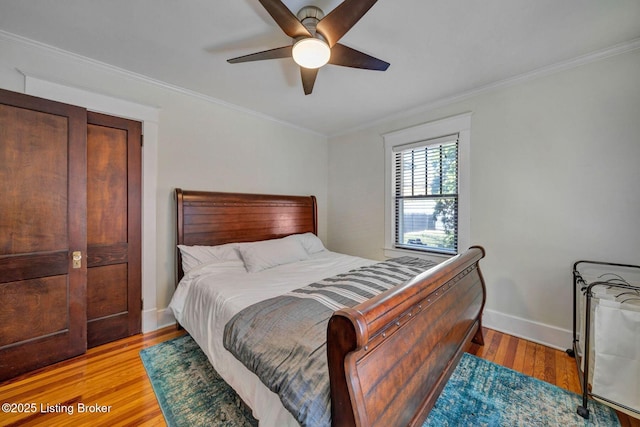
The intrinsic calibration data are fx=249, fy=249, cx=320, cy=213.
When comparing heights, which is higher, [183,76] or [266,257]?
[183,76]

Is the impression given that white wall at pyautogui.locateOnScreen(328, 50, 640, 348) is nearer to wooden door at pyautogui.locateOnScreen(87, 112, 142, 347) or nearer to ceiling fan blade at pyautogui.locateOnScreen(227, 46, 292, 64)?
ceiling fan blade at pyautogui.locateOnScreen(227, 46, 292, 64)

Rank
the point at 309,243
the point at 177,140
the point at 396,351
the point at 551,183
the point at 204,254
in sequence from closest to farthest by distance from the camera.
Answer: the point at 396,351 < the point at 551,183 < the point at 204,254 < the point at 177,140 < the point at 309,243

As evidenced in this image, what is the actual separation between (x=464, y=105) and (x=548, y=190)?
1227 mm

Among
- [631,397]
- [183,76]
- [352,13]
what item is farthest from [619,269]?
[183,76]

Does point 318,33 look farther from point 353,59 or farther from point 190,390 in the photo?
point 190,390

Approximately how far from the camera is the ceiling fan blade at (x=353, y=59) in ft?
5.64

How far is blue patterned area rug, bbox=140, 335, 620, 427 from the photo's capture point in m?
1.51

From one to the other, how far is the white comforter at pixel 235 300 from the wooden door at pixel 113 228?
60cm

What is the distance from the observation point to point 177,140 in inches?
108

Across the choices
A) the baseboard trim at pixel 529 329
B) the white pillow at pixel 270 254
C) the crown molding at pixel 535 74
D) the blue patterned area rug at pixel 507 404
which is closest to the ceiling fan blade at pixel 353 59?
the crown molding at pixel 535 74

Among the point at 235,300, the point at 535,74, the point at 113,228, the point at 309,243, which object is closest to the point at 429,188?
the point at 535,74

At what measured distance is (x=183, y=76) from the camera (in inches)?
97.9

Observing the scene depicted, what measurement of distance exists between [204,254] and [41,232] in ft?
3.98

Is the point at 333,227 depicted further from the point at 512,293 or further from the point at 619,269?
the point at 619,269
